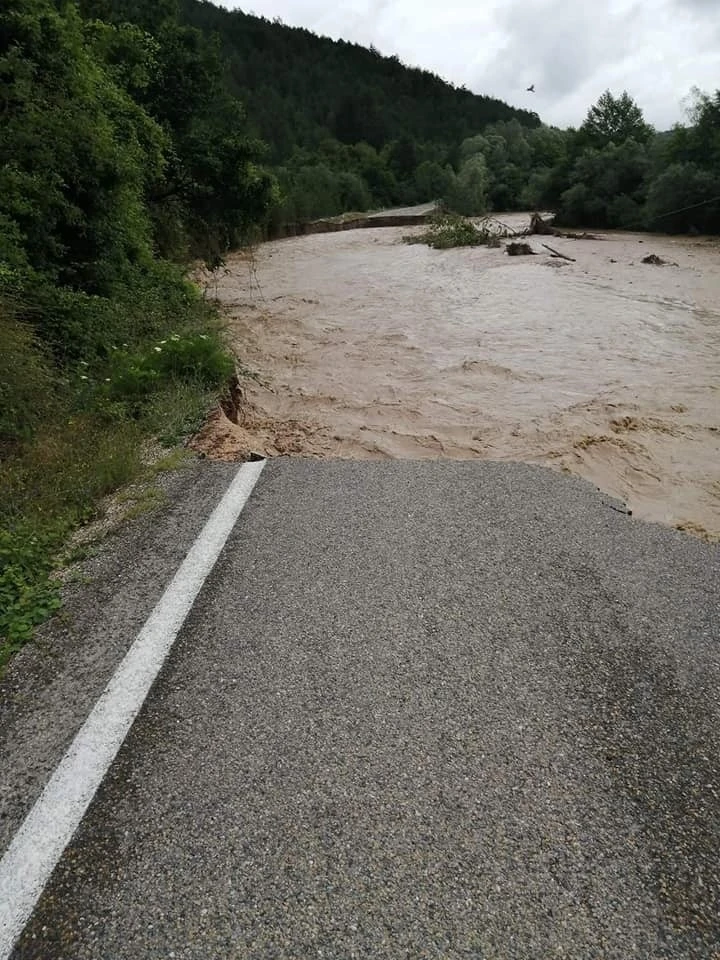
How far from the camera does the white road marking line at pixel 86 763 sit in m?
1.52

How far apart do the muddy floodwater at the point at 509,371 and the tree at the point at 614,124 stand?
3133 centimetres

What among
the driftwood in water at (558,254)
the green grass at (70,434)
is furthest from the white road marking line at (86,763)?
the driftwood in water at (558,254)

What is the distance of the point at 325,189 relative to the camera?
61.0 meters

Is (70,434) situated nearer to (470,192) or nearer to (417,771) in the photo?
(417,771)

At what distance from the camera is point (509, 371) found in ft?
31.5

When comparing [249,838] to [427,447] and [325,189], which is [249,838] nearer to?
[427,447]

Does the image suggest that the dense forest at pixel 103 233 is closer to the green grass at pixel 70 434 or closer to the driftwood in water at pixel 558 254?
the green grass at pixel 70 434

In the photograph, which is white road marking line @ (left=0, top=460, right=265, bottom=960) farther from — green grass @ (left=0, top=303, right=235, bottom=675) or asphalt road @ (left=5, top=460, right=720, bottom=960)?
green grass @ (left=0, top=303, right=235, bottom=675)

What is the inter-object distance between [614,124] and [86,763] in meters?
56.2

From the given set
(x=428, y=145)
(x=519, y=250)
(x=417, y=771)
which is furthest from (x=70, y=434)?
(x=428, y=145)

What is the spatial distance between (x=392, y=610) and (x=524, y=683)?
2.17ft

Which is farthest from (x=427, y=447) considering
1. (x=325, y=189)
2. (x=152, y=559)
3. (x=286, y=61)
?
(x=286, y=61)

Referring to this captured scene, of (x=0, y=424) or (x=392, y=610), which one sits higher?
(x=0, y=424)

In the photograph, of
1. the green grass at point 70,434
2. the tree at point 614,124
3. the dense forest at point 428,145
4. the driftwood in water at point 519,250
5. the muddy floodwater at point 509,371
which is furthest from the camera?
the tree at point 614,124
